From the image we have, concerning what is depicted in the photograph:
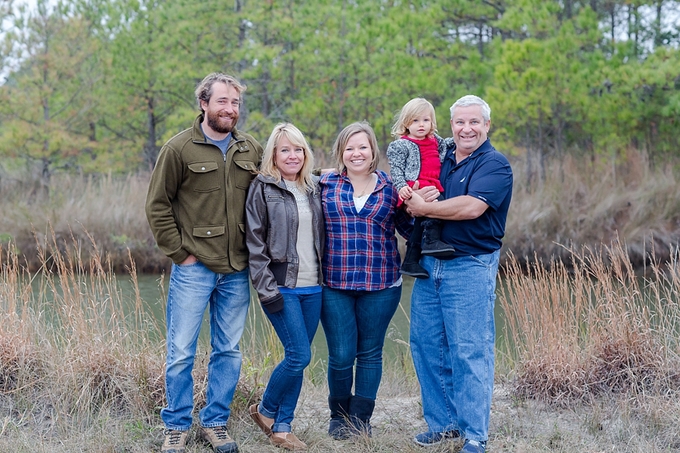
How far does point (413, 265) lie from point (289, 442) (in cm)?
110

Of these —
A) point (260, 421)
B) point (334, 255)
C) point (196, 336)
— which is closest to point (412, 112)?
point (334, 255)

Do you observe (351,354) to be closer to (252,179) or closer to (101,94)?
(252,179)

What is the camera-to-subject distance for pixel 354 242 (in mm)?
3730

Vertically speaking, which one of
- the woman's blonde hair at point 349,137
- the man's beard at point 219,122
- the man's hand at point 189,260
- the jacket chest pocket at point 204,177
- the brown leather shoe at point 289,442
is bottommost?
the brown leather shoe at point 289,442

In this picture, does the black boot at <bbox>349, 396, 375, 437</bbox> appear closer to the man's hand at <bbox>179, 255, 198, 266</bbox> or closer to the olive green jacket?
the olive green jacket

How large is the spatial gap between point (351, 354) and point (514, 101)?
432 inches

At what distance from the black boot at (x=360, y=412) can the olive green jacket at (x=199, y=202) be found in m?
0.96

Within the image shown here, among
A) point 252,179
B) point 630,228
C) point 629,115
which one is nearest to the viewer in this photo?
point 252,179

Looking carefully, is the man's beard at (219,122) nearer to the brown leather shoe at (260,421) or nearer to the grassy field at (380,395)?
the grassy field at (380,395)

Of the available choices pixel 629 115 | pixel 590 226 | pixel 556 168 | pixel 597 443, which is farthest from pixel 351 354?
pixel 629 115

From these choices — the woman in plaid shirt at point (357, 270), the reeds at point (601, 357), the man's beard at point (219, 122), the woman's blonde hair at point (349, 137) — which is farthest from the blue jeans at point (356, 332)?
the reeds at point (601, 357)

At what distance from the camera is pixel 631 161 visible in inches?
535

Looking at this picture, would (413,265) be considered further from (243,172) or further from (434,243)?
(243,172)

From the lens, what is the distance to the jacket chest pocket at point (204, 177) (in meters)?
3.60
